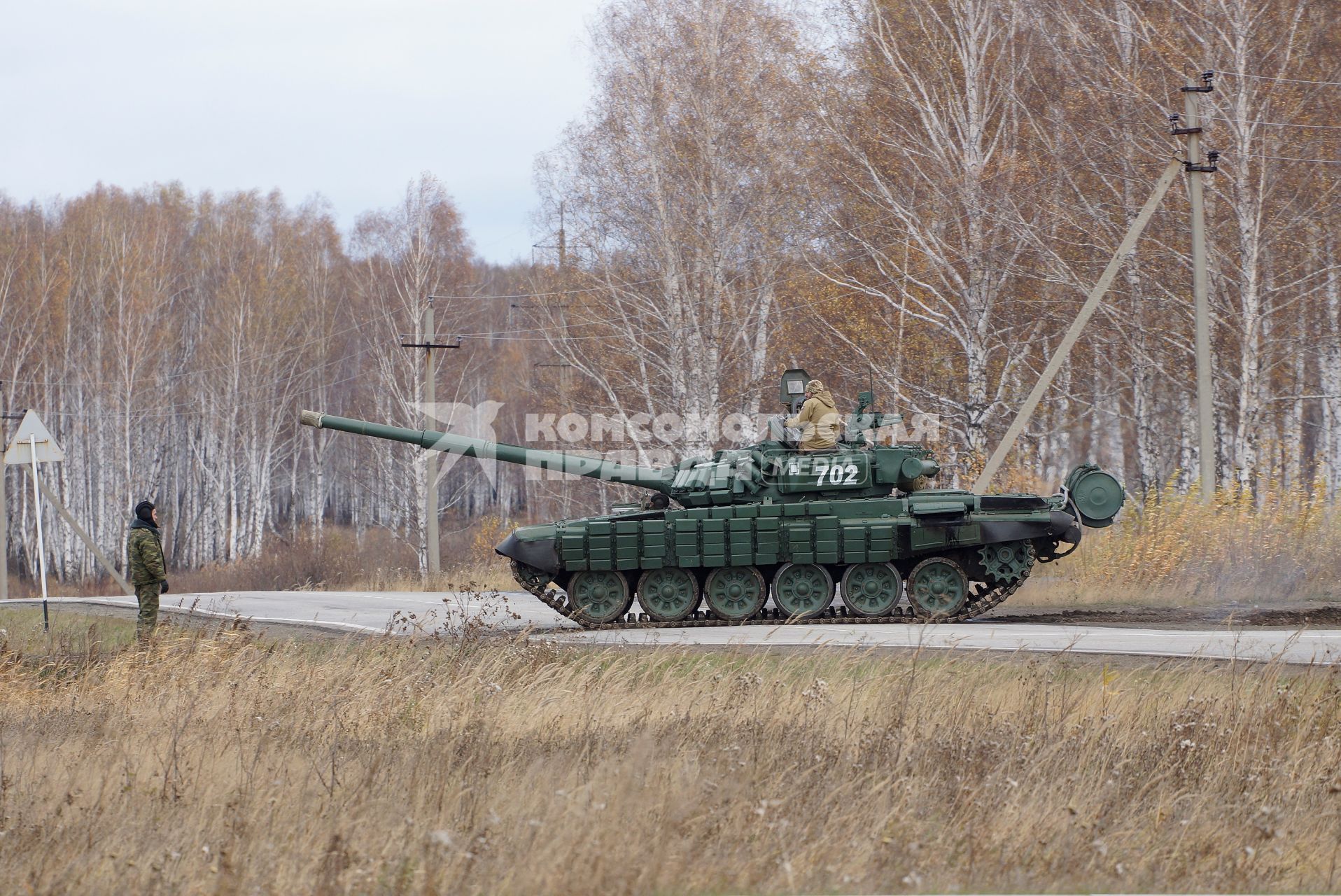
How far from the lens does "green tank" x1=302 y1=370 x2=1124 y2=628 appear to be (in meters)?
15.8

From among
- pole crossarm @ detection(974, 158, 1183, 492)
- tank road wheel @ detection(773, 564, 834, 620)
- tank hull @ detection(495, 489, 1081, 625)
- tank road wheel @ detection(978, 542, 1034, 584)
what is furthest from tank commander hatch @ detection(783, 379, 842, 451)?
pole crossarm @ detection(974, 158, 1183, 492)

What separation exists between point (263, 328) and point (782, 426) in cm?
3067

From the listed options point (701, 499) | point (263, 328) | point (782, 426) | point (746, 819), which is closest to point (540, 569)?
point (701, 499)

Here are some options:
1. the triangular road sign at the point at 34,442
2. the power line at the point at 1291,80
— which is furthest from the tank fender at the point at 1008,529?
the triangular road sign at the point at 34,442

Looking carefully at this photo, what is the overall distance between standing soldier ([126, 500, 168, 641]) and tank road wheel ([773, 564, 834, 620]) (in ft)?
21.8

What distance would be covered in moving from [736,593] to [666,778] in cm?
913

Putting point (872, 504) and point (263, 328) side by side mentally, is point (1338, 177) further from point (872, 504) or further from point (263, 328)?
point (263, 328)

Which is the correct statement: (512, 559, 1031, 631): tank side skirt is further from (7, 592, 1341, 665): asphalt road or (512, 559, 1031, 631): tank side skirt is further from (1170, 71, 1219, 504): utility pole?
(1170, 71, 1219, 504): utility pole

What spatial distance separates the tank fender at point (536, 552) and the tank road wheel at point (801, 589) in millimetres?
2530

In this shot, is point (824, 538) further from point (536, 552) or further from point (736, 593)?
point (536, 552)

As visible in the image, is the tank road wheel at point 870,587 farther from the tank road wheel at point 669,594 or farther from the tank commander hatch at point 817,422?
A: the tank road wheel at point 669,594

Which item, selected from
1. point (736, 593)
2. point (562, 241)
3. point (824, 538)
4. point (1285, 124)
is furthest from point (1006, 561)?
point (562, 241)

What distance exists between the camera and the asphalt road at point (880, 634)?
→ 1173cm

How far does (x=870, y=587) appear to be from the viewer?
1605cm
